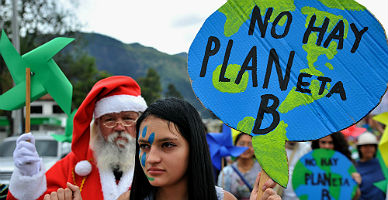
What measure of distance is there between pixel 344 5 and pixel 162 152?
928mm

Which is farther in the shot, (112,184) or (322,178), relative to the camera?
(322,178)

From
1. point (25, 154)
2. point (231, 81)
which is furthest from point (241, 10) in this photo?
point (25, 154)

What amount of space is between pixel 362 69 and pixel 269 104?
38 centimetres

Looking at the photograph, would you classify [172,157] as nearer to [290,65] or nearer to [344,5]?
[290,65]

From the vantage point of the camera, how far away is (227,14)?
68.9 inches

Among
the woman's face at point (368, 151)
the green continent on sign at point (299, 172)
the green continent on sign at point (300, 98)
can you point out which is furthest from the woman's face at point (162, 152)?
the woman's face at point (368, 151)

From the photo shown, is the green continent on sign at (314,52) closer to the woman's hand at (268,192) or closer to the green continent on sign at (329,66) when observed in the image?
the green continent on sign at (329,66)

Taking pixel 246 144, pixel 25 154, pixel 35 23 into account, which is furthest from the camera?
pixel 35 23

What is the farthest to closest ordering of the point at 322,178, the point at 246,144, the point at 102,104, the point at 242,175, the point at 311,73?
1. the point at 246,144
2. the point at 242,175
3. the point at 322,178
4. the point at 102,104
5. the point at 311,73

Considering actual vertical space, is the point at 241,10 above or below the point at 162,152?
above

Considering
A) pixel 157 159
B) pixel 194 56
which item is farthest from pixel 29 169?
pixel 194 56

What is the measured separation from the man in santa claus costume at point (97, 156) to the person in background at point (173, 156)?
988mm

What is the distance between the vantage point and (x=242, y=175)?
184 inches

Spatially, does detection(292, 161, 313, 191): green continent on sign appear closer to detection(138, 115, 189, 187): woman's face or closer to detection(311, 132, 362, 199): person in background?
detection(311, 132, 362, 199): person in background
